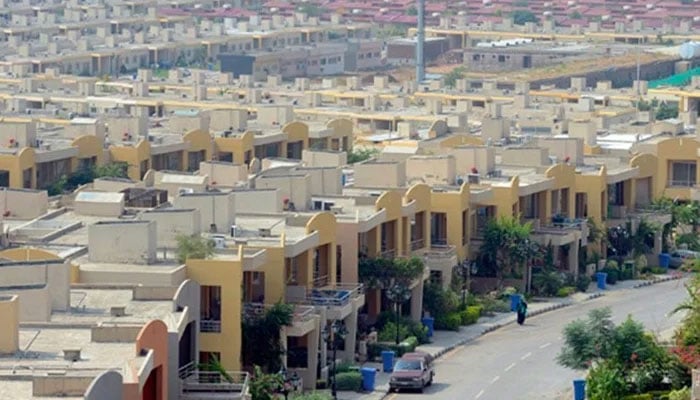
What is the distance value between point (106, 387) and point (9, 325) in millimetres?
4633

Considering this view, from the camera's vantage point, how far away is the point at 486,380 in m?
50.1

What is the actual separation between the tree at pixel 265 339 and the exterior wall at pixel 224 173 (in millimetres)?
14253

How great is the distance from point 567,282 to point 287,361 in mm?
14224

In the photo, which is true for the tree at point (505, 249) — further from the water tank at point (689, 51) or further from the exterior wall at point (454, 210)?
the water tank at point (689, 51)

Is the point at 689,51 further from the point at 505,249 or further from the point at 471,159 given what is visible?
the point at 505,249

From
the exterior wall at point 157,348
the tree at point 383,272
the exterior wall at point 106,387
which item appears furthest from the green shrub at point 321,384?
the exterior wall at point 106,387

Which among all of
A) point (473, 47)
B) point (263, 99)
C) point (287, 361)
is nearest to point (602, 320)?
point (287, 361)

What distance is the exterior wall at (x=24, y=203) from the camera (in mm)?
55812

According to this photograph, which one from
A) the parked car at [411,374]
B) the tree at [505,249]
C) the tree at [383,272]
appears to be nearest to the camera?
the parked car at [411,374]

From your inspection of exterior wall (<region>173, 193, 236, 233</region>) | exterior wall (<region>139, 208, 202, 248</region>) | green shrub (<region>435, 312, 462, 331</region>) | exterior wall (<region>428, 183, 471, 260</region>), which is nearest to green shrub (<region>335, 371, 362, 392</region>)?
exterior wall (<region>139, 208, 202, 248</region>)

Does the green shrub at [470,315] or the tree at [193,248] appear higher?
the tree at [193,248]

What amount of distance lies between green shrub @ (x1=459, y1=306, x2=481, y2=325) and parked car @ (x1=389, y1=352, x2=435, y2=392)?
23.5 ft

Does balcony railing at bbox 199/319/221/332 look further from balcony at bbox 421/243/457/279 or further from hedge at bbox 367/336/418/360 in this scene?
balcony at bbox 421/243/457/279

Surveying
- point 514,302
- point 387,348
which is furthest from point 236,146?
point 387,348
